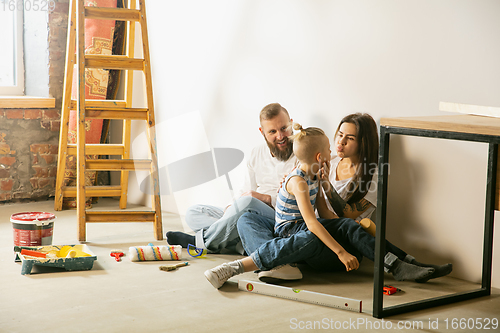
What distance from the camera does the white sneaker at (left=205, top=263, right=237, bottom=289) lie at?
6.91ft

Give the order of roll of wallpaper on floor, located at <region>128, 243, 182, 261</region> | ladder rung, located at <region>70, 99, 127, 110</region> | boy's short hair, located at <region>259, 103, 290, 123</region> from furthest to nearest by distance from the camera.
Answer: ladder rung, located at <region>70, 99, 127, 110</region>, boy's short hair, located at <region>259, 103, 290, 123</region>, roll of wallpaper on floor, located at <region>128, 243, 182, 261</region>

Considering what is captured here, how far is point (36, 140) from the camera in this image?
400cm

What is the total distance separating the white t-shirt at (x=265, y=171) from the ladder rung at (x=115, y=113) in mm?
682

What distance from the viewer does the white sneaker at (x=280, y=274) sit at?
2170mm

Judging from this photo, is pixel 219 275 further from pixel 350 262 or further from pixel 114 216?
pixel 114 216

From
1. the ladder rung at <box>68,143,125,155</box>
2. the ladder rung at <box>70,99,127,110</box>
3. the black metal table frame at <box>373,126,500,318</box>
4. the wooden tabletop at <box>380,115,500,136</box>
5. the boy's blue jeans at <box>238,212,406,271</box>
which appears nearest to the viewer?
the wooden tabletop at <box>380,115,500,136</box>

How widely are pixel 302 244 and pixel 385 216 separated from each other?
20.3 inches

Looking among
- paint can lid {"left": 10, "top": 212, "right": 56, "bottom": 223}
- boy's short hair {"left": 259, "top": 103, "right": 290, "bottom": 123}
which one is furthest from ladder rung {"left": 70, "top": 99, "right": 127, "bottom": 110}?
boy's short hair {"left": 259, "top": 103, "right": 290, "bottom": 123}

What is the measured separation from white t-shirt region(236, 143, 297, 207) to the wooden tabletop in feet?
3.72

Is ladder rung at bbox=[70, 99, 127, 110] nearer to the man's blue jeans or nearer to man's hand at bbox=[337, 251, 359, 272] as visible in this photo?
the man's blue jeans

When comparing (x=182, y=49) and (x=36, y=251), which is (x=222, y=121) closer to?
(x=182, y=49)

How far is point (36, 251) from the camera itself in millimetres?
2486

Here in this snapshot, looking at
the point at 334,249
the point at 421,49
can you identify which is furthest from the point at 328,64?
the point at 334,249

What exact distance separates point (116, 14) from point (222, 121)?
0.92m
